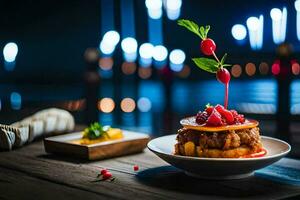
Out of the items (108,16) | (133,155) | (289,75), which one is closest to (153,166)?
(133,155)

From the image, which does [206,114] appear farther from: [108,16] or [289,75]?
[108,16]

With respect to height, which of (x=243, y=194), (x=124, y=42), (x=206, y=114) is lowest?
(x=243, y=194)

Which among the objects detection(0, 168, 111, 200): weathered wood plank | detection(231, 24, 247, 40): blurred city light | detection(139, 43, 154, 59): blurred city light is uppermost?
detection(139, 43, 154, 59): blurred city light

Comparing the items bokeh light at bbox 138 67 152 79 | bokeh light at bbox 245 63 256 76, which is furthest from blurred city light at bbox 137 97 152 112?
bokeh light at bbox 245 63 256 76

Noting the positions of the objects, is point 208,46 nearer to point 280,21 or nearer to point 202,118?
point 202,118

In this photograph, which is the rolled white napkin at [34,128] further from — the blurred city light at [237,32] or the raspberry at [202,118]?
the blurred city light at [237,32]

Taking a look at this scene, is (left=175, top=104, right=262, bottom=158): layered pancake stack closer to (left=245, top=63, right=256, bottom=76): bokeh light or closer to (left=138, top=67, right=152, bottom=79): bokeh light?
(left=138, top=67, right=152, bottom=79): bokeh light
